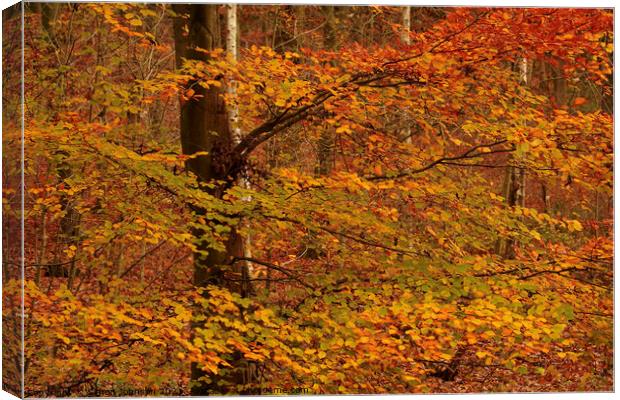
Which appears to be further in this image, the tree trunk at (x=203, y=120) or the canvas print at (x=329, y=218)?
the tree trunk at (x=203, y=120)

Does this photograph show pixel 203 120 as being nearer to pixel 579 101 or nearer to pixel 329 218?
pixel 329 218

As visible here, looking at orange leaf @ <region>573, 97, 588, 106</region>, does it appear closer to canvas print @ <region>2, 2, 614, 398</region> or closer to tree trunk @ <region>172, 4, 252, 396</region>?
canvas print @ <region>2, 2, 614, 398</region>

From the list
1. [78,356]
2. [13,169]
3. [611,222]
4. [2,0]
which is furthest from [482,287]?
[2,0]

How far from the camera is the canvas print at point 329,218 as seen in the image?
6.45 m

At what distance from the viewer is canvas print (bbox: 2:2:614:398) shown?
6449 mm

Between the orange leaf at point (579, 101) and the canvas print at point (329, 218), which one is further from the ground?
the orange leaf at point (579, 101)

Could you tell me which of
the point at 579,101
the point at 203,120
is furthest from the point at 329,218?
the point at 579,101

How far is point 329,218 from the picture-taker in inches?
274

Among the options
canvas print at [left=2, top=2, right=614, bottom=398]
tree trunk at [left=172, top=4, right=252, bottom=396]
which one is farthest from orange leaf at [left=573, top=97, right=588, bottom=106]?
tree trunk at [left=172, top=4, right=252, bottom=396]

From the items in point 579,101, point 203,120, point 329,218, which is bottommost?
point 329,218

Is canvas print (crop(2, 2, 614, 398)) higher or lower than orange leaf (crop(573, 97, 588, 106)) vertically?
lower

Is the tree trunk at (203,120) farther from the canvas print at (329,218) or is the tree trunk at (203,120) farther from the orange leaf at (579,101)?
the orange leaf at (579,101)

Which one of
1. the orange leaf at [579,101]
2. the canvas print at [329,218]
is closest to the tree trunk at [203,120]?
the canvas print at [329,218]

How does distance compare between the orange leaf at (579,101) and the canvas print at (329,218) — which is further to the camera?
the orange leaf at (579,101)
